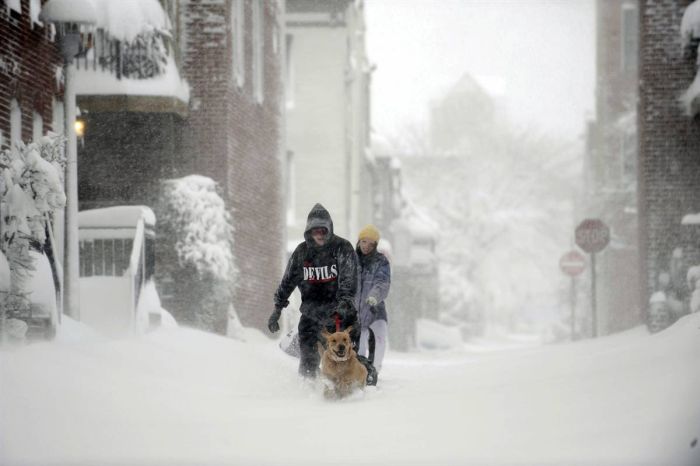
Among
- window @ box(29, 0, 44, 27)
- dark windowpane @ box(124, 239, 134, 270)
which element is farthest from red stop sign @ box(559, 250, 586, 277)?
window @ box(29, 0, 44, 27)

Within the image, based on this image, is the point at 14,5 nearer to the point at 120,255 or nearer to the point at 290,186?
the point at 120,255

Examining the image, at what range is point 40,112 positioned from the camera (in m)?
14.3

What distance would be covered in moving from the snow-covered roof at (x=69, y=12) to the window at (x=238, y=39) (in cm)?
751

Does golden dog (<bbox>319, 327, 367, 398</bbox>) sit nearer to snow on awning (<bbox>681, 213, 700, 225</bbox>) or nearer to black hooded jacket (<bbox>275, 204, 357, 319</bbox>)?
black hooded jacket (<bbox>275, 204, 357, 319</bbox>)

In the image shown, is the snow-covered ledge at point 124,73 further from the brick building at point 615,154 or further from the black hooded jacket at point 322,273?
the brick building at point 615,154

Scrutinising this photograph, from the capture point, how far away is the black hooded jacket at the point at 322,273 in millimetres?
9734

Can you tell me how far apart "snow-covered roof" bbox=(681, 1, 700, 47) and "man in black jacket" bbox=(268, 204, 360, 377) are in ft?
32.5

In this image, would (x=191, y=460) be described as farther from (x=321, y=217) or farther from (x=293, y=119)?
(x=293, y=119)

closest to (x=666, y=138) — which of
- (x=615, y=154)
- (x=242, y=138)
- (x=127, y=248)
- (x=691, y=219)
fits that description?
(x=691, y=219)

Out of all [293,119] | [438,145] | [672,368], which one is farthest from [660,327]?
[438,145]

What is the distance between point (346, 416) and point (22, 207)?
3.77 m

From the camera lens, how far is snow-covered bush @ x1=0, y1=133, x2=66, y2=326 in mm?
10391

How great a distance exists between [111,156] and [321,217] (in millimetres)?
9669

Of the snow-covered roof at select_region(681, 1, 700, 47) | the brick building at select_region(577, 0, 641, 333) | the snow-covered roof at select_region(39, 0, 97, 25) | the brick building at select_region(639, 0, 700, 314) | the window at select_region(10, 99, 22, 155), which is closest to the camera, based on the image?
the snow-covered roof at select_region(39, 0, 97, 25)
